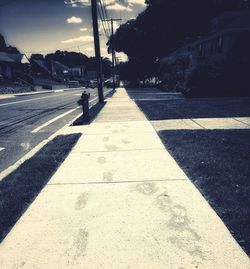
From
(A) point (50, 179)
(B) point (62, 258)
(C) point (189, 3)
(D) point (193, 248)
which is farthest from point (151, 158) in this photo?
(C) point (189, 3)

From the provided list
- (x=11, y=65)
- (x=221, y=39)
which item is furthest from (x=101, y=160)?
(x=11, y=65)

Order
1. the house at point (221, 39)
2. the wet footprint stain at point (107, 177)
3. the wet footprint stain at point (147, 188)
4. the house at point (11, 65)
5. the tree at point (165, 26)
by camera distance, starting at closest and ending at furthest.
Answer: the wet footprint stain at point (147, 188) < the wet footprint stain at point (107, 177) < the house at point (221, 39) < the tree at point (165, 26) < the house at point (11, 65)

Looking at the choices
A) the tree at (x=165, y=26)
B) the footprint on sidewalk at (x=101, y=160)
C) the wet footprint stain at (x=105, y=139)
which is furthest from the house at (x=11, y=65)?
the footprint on sidewalk at (x=101, y=160)

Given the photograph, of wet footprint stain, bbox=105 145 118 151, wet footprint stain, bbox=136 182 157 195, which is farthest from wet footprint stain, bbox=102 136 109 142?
wet footprint stain, bbox=136 182 157 195

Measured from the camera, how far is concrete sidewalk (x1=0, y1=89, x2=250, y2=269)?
2211mm

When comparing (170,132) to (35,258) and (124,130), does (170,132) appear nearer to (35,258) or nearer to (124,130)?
(124,130)

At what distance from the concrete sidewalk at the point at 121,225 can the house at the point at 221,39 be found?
61.8 feet

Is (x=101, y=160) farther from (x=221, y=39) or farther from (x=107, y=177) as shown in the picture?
(x=221, y=39)

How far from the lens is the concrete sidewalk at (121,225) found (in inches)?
87.0

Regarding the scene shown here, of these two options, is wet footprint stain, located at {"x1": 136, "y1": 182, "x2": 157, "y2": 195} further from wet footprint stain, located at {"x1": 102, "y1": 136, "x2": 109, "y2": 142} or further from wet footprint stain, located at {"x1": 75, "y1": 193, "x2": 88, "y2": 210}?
wet footprint stain, located at {"x1": 102, "y1": 136, "x2": 109, "y2": 142}

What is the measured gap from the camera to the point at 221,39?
22.8m

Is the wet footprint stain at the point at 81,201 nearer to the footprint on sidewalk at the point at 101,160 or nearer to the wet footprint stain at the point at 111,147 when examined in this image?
the footprint on sidewalk at the point at 101,160

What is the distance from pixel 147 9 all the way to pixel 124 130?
167ft

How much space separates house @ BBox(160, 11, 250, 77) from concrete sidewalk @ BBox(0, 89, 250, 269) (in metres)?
18.8
